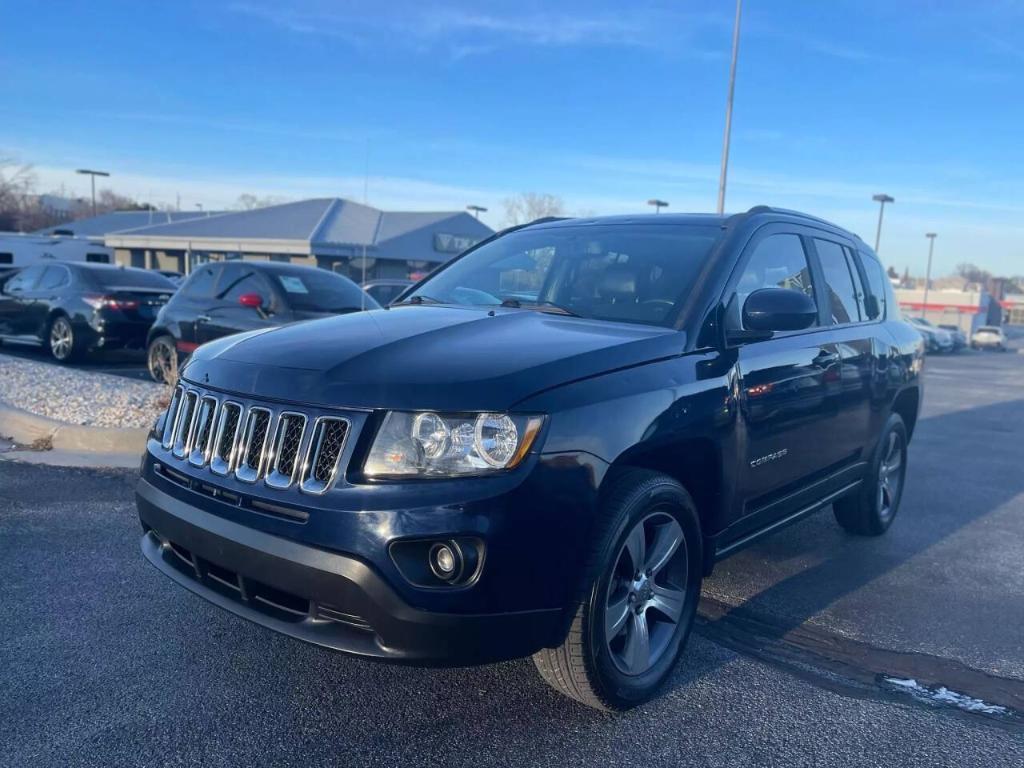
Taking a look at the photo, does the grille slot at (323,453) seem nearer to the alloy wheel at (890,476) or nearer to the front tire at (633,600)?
the front tire at (633,600)

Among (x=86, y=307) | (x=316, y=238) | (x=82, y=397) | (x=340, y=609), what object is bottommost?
(x=82, y=397)

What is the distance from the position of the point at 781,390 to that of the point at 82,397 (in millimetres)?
6582

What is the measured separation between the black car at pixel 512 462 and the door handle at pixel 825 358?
0.32ft

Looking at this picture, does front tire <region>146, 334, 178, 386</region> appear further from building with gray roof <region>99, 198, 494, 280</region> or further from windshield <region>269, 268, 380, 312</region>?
building with gray roof <region>99, 198, 494, 280</region>

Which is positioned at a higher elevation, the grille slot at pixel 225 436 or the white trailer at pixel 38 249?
the white trailer at pixel 38 249

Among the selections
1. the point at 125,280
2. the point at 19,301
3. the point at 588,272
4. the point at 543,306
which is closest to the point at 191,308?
the point at 125,280

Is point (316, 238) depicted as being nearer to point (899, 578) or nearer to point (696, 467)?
point (899, 578)

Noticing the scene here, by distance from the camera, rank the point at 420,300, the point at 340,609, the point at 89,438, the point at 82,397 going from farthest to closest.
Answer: the point at 82,397, the point at 89,438, the point at 420,300, the point at 340,609

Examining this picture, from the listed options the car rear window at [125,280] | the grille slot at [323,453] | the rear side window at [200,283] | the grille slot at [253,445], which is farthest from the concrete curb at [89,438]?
the car rear window at [125,280]

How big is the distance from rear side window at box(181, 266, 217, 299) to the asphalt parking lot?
4.91m

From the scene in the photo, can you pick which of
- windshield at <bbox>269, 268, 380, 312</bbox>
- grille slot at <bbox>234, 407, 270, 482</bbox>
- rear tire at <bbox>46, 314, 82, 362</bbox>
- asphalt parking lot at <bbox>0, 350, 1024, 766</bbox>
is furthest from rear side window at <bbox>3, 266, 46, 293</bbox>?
grille slot at <bbox>234, 407, 270, 482</bbox>

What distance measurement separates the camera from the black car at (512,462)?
254cm

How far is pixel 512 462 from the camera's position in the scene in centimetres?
259

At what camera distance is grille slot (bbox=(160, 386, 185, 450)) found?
10.7 ft
